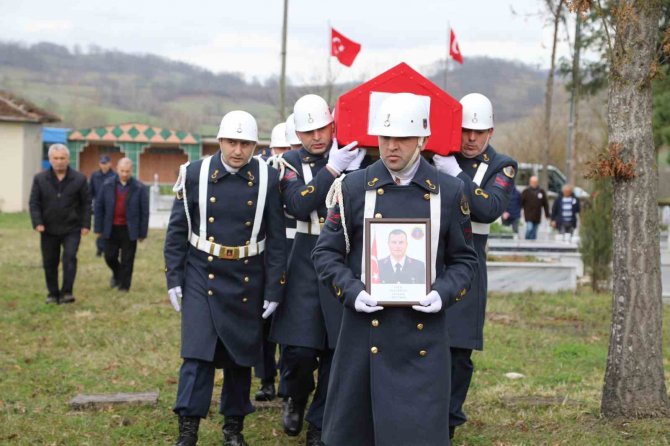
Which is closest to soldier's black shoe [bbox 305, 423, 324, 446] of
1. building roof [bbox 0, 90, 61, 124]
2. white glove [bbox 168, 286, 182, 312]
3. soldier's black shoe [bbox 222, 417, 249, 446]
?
soldier's black shoe [bbox 222, 417, 249, 446]

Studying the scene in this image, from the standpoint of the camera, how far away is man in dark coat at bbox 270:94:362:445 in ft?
22.1

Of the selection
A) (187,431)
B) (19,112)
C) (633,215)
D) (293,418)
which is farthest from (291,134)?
(19,112)

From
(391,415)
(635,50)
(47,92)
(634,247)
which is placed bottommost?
(391,415)

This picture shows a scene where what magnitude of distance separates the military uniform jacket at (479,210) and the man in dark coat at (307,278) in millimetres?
755

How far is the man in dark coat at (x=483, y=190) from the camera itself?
6.59 m

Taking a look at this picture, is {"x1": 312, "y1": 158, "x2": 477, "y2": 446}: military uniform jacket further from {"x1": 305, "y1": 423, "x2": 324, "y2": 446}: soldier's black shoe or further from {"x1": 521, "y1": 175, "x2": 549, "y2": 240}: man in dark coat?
{"x1": 521, "y1": 175, "x2": 549, "y2": 240}: man in dark coat

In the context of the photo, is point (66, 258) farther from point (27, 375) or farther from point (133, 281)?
point (27, 375)

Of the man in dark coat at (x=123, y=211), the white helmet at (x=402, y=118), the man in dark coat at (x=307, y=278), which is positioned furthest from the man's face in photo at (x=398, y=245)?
the man in dark coat at (x=123, y=211)

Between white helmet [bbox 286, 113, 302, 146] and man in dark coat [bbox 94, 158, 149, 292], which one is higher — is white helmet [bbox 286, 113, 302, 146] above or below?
above

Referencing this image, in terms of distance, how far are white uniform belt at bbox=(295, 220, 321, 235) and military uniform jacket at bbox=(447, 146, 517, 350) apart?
995 millimetres

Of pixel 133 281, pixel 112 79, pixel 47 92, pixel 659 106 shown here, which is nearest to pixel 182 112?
pixel 47 92

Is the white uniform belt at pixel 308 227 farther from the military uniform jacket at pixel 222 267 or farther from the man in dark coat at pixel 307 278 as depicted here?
the military uniform jacket at pixel 222 267

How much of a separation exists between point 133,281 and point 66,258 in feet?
10.3

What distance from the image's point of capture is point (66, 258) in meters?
14.0
